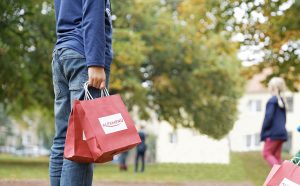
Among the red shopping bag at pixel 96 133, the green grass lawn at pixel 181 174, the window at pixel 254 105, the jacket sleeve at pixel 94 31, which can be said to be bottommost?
the window at pixel 254 105

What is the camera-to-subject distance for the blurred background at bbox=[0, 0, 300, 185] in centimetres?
1644

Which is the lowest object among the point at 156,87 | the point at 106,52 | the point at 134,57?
the point at 156,87

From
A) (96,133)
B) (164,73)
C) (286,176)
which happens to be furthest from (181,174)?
(164,73)

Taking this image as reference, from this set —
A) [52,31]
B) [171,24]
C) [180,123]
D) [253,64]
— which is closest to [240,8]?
[253,64]

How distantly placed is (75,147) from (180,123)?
33.3m

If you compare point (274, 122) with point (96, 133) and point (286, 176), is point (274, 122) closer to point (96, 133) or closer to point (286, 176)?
point (286, 176)

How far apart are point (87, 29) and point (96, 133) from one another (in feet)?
2.04

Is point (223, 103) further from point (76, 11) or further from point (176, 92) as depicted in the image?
point (76, 11)

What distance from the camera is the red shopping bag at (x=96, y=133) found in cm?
386

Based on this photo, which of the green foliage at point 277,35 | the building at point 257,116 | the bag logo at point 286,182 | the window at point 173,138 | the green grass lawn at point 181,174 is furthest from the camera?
the window at point 173,138

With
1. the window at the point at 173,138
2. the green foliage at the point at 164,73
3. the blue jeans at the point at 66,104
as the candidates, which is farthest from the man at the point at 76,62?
the window at the point at 173,138

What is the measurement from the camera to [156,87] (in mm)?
34562

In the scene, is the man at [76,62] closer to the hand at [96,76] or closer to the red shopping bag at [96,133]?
the hand at [96,76]

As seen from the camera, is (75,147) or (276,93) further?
(276,93)
